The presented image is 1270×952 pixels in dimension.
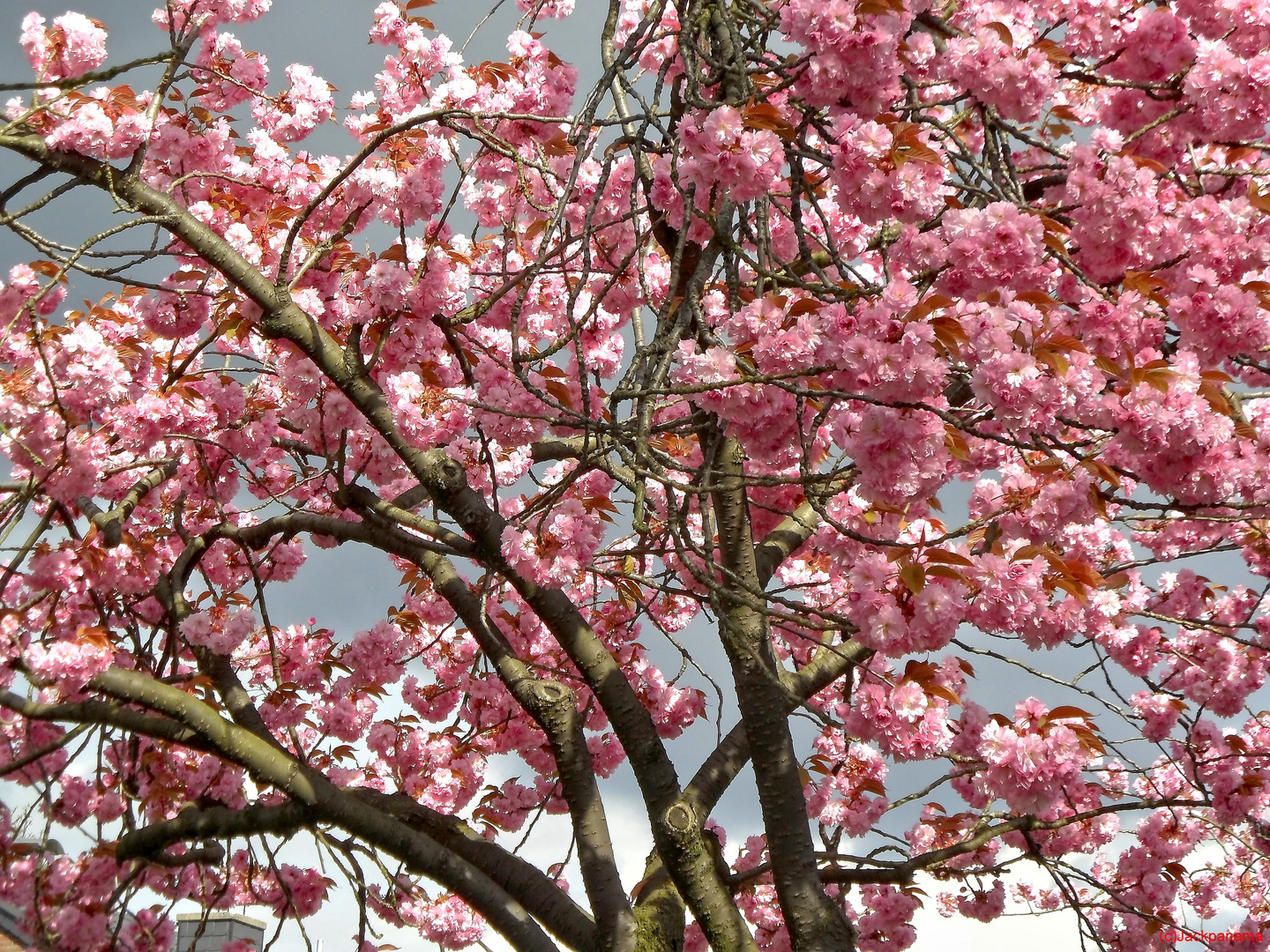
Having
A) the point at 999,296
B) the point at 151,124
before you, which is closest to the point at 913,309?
the point at 999,296

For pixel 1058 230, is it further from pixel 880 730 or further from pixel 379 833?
pixel 379 833

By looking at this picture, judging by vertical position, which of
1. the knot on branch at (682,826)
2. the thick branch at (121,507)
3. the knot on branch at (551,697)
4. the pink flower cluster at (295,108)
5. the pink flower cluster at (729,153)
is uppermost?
the pink flower cluster at (295,108)

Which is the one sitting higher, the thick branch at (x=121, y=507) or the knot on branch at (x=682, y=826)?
the thick branch at (x=121, y=507)

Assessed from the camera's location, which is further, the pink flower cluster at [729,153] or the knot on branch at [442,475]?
the knot on branch at [442,475]

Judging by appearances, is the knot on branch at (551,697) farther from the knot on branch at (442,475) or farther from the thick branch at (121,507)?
the thick branch at (121,507)

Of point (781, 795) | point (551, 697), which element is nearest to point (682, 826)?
point (781, 795)

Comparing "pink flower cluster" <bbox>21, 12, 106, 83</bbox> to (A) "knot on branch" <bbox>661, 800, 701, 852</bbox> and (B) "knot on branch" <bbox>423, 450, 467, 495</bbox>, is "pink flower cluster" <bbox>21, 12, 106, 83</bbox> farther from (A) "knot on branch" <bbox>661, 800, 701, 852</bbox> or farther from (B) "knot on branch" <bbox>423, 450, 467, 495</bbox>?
(A) "knot on branch" <bbox>661, 800, 701, 852</bbox>

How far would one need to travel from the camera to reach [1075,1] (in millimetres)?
2961

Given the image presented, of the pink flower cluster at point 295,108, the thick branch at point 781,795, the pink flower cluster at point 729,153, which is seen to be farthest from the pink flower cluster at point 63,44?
the thick branch at point 781,795

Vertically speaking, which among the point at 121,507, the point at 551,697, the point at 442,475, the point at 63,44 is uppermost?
the point at 63,44

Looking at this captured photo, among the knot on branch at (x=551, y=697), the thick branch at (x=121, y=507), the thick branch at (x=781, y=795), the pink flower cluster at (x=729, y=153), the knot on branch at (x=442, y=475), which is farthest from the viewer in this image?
the thick branch at (x=121, y=507)

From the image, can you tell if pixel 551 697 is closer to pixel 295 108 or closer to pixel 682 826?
pixel 682 826

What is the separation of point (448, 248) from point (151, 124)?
1140 millimetres

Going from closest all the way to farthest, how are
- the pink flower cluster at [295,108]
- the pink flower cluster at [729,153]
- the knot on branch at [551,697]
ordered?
the pink flower cluster at [729,153] < the knot on branch at [551,697] < the pink flower cluster at [295,108]
